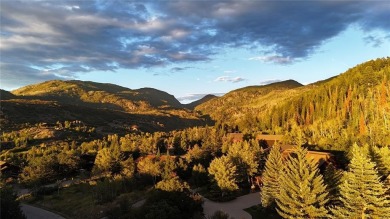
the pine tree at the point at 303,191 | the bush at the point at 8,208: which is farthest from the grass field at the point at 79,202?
the pine tree at the point at 303,191

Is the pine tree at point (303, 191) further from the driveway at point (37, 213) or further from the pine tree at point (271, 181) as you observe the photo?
the driveway at point (37, 213)

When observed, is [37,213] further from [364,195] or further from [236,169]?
[364,195]

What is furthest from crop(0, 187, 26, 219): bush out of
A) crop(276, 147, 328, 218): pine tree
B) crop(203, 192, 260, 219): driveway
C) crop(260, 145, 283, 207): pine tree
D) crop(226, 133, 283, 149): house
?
crop(226, 133, 283, 149): house

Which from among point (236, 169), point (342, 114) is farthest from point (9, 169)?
point (342, 114)

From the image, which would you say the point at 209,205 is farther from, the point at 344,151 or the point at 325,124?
the point at 325,124

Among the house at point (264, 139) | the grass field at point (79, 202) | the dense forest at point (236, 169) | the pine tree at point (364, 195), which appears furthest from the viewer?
the house at point (264, 139)

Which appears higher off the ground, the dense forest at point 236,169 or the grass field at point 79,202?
the dense forest at point 236,169

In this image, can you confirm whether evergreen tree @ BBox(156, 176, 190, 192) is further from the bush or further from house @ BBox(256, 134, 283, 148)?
house @ BBox(256, 134, 283, 148)
